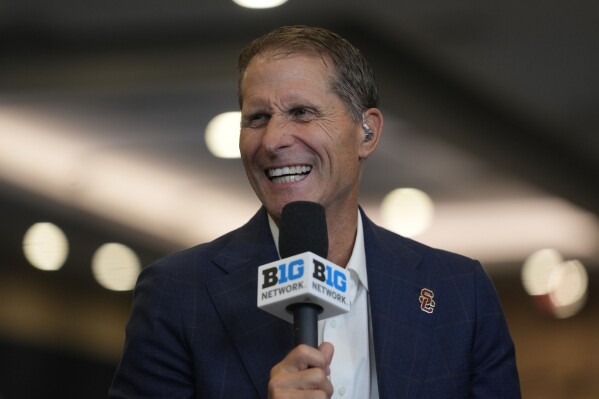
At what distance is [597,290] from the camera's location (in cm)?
434

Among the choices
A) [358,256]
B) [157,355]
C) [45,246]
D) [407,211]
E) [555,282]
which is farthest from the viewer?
[45,246]

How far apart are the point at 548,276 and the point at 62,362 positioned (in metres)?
2.04

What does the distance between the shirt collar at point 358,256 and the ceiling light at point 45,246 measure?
257 cm

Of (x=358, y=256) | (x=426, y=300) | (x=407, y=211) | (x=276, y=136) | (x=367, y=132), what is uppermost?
(x=407, y=211)

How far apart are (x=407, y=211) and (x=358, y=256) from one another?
2294 mm

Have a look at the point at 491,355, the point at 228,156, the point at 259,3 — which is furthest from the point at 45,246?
the point at 491,355

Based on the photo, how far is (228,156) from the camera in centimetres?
478

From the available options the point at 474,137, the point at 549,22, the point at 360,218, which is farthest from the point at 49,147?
the point at 360,218

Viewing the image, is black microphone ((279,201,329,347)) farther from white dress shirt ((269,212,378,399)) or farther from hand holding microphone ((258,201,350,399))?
white dress shirt ((269,212,378,399))

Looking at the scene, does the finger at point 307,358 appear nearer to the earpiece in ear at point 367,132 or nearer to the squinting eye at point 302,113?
the squinting eye at point 302,113

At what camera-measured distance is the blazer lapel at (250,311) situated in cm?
210

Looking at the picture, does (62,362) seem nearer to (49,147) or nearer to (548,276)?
(49,147)

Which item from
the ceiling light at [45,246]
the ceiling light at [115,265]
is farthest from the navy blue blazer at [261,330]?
the ceiling light at [45,246]

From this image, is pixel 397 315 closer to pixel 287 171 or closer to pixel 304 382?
pixel 287 171
